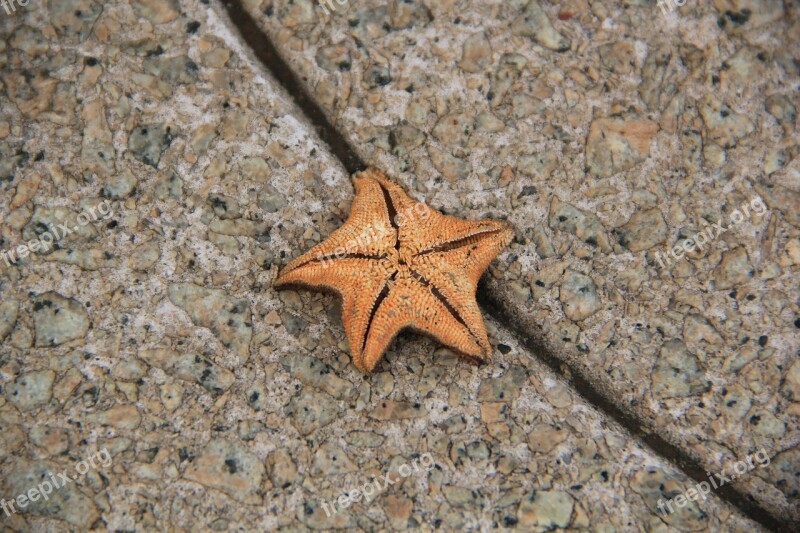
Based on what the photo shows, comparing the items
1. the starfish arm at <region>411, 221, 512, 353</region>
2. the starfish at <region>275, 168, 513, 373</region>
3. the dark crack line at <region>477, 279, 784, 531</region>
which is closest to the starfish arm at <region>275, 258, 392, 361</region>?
the starfish at <region>275, 168, 513, 373</region>

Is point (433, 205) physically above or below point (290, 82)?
below

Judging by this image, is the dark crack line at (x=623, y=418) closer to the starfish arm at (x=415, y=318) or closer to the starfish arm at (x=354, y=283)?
the starfish arm at (x=415, y=318)

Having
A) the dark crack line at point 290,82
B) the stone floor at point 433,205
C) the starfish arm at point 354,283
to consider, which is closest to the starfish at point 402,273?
the starfish arm at point 354,283

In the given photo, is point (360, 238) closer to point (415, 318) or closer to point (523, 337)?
point (415, 318)

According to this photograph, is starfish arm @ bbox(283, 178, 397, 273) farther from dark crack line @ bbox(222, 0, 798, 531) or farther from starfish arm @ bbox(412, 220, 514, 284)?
dark crack line @ bbox(222, 0, 798, 531)

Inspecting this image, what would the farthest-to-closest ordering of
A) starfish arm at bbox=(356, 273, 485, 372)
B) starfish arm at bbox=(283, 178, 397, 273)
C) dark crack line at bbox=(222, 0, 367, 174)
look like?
dark crack line at bbox=(222, 0, 367, 174), starfish arm at bbox=(283, 178, 397, 273), starfish arm at bbox=(356, 273, 485, 372)

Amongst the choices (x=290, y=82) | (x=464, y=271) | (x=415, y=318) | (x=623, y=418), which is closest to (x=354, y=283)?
(x=415, y=318)
